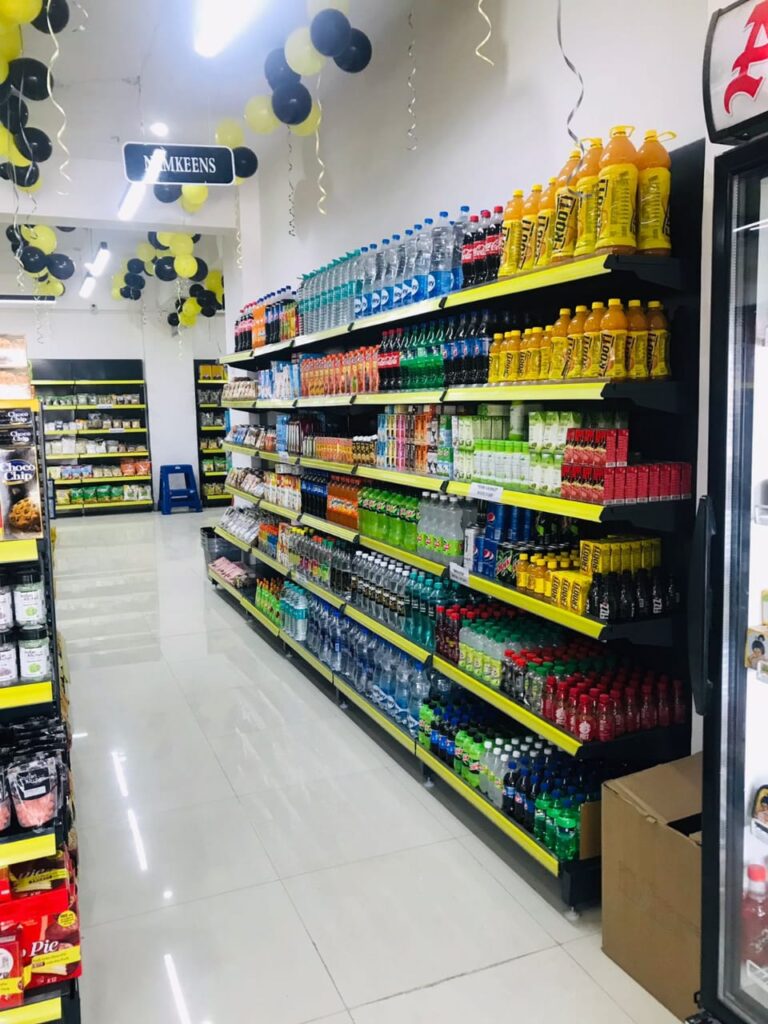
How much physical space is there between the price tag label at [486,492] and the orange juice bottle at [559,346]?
51cm

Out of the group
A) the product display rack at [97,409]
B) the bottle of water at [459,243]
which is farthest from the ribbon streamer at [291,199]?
the product display rack at [97,409]

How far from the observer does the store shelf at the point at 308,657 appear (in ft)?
15.8

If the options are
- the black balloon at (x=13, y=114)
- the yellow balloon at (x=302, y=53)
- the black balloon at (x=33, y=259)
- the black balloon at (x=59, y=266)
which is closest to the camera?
the yellow balloon at (x=302, y=53)

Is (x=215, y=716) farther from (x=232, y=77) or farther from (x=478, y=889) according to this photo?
(x=232, y=77)

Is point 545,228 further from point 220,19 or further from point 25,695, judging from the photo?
point 25,695

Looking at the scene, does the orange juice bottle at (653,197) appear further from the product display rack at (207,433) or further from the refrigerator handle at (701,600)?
the product display rack at (207,433)

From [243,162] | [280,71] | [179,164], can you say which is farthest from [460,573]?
[243,162]

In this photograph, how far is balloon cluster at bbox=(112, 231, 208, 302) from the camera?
8.52 meters

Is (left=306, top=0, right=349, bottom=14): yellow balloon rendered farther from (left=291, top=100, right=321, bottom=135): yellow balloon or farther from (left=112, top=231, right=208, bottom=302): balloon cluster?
(left=112, top=231, right=208, bottom=302): balloon cluster

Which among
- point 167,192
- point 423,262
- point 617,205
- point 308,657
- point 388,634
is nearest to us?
point 617,205

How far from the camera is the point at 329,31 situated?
374cm

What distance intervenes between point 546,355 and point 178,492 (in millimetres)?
11617

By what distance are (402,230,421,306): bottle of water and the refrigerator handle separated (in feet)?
7.67

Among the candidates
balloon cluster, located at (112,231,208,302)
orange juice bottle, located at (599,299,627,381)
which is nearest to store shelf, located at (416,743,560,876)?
orange juice bottle, located at (599,299,627,381)
